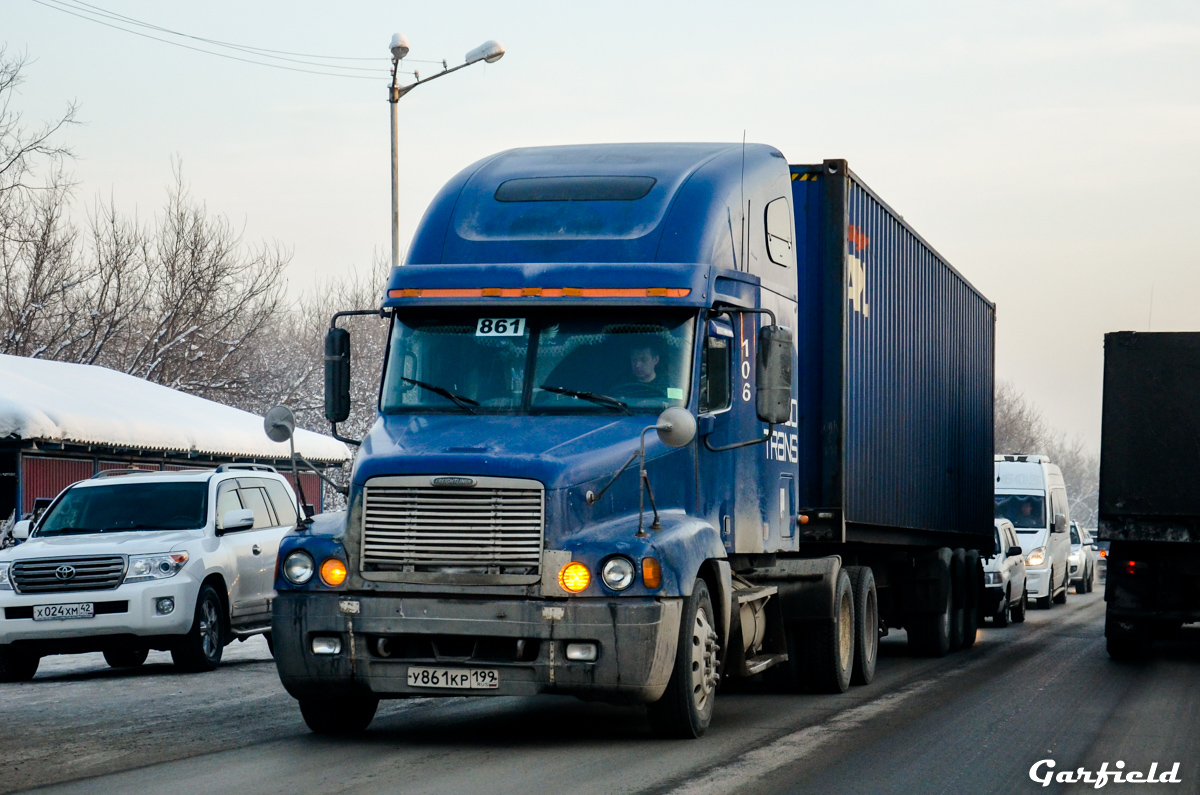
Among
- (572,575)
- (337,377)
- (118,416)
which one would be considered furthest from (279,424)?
(118,416)

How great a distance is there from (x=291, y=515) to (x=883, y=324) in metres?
7.17

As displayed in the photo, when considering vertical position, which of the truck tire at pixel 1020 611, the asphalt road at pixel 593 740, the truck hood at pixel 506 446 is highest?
the truck hood at pixel 506 446

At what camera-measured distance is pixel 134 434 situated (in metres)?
29.1

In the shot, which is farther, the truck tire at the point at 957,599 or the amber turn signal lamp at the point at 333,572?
the truck tire at the point at 957,599

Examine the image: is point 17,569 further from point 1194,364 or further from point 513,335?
point 1194,364

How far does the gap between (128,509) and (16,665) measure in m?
1.97

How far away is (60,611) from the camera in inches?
596

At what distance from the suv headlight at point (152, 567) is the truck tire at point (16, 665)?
1231 millimetres

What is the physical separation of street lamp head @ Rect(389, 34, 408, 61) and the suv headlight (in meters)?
11.9

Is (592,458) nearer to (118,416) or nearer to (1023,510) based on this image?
(118,416)

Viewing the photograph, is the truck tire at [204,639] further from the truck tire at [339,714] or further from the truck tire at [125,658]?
the truck tire at [339,714]

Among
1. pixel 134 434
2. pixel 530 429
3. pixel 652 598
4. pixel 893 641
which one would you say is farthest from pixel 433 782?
pixel 134 434

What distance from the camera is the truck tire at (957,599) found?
63.2 ft

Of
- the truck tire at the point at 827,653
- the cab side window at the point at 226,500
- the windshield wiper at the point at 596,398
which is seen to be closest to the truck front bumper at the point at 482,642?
the windshield wiper at the point at 596,398
